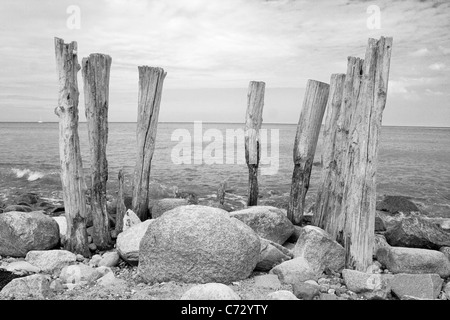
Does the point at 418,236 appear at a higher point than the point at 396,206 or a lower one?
higher

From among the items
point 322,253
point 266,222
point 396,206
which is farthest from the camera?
point 396,206

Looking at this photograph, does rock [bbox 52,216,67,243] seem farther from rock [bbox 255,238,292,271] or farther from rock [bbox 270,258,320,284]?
rock [bbox 270,258,320,284]

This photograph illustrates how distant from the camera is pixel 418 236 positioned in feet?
24.5

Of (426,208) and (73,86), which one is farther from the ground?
(73,86)

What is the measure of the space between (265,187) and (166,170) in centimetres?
621

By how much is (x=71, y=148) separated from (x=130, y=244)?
1.87 meters

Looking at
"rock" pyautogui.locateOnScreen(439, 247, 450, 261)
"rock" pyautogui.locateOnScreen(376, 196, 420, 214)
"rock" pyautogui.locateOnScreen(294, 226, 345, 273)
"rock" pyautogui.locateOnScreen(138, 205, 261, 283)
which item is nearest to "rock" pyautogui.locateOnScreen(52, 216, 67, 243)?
"rock" pyautogui.locateOnScreen(138, 205, 261, 283)

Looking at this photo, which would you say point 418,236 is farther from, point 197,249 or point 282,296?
point 197,249

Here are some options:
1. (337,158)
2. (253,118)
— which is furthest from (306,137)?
(253,118)

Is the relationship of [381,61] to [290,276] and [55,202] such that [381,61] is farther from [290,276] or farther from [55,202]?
[55,202]

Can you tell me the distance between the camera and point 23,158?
77.8ft

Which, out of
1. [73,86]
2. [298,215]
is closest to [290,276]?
[298,215]

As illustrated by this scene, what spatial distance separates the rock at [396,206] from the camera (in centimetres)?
1194
